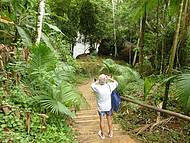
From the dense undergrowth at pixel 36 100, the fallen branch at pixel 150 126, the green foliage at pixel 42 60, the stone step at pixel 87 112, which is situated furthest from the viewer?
the stone step at pixel 87 112

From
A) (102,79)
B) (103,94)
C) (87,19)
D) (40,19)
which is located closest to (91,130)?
(103,94)

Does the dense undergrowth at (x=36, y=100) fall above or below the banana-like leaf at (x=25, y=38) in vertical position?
below

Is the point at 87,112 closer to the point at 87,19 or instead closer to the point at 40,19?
the point at 40,19

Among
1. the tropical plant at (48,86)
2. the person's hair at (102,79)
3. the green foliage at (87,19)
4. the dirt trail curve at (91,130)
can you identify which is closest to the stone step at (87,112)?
the dirt trail curve at (91,130)

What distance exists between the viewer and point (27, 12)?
11469 mm

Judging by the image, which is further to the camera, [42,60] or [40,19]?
[40,19]

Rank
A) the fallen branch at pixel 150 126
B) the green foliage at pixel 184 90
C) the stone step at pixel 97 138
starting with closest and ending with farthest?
the green foliage at pixel 184 90 < the stone step at pixel 97 138 < the fallen branch at pixel 150 126

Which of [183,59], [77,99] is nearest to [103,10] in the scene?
[183,59]

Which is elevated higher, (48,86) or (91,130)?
(48,86)

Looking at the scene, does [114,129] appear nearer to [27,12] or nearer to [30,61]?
[30,61]

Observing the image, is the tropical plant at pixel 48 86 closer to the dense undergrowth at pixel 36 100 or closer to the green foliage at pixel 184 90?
the dense undergrowth at pixel 36 100

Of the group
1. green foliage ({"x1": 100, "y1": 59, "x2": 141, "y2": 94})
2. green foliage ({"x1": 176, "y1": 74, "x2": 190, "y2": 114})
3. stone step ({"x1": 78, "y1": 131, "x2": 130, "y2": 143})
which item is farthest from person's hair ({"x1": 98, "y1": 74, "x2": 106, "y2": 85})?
green foliage ({"x1": 100, "y1": 59, "x2": 141, "y2": 94})

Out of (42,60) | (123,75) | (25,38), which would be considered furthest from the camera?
(123,75)

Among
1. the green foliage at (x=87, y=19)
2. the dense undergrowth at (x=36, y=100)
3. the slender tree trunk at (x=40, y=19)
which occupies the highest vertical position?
the green foliage at (x=87, y=19)
